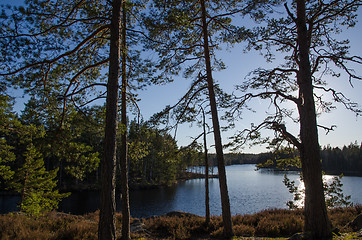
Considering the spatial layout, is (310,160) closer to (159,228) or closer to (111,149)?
(111,149)

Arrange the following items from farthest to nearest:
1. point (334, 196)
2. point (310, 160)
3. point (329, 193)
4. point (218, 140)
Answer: point (329, 193)
point (334, 196)
point (218, 140)
point (310, 160)

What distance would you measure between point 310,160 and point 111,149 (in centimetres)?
542

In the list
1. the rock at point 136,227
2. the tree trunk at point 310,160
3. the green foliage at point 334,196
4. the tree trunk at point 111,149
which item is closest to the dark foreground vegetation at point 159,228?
the rock at point 136,227

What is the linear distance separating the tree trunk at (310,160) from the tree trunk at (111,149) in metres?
5.21

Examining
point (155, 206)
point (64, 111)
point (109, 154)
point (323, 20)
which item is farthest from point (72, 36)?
point (155, 206)

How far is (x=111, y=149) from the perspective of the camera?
5113 mm

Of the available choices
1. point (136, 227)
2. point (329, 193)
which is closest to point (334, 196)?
point (329, 193)

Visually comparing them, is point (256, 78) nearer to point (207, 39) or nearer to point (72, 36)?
point (207, 39)

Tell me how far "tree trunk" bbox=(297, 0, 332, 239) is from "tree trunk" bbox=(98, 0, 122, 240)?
521cm

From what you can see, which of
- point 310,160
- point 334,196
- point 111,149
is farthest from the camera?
point 334,196

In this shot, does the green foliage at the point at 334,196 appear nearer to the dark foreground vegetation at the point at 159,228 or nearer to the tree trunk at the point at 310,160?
the dark foreground vegetation at the point at 159,228

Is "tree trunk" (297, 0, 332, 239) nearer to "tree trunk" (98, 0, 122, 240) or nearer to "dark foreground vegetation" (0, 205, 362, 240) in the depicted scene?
"dark foreground vegetation" (0, 205, 362, 240)

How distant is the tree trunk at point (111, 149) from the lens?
4805 mm

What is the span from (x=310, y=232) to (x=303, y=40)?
5695 millimetres
